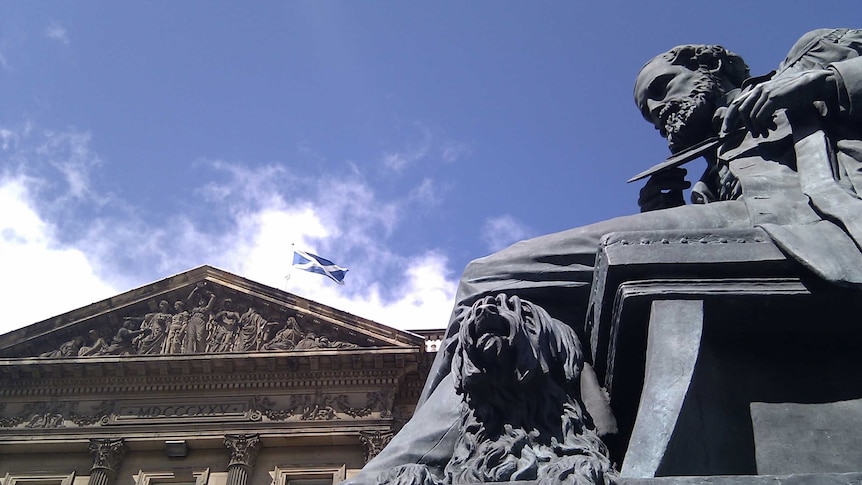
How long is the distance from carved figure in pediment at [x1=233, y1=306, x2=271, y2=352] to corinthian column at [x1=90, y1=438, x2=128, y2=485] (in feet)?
10.7

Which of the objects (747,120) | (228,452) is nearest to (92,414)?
(228,452)

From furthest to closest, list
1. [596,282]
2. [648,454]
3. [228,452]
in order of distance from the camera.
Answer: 1. [228,452]
2. [596,282]
3. [648,454]

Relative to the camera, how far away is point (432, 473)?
1.48m

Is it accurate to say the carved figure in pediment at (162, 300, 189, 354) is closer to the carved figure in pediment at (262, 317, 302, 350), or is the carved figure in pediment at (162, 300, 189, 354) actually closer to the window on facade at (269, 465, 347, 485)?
the carved figure in pediment at (262, 317, 302, 350)

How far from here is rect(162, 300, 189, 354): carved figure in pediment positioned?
2046cm

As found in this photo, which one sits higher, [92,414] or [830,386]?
[92,414]

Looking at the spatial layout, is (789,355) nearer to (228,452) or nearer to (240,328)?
(228,452)

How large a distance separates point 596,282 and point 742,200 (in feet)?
1.43

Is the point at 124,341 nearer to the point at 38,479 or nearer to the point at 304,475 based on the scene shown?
the point at 38,479

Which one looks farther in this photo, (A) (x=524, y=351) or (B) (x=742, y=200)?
(B) (x=742, y=200)

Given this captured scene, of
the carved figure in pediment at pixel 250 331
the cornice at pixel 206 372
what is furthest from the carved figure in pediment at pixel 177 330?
the carved figure in pediment at pixel 250 331

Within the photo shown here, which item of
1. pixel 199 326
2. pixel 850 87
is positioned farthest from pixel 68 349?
pixel 850 87

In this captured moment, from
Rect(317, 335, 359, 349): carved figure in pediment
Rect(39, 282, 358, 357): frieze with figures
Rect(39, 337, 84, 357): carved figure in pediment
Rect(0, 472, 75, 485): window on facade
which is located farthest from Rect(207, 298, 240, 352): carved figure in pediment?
Rect(0, 472, 75, 485): window on facade

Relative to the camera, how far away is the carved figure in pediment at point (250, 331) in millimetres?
20297
